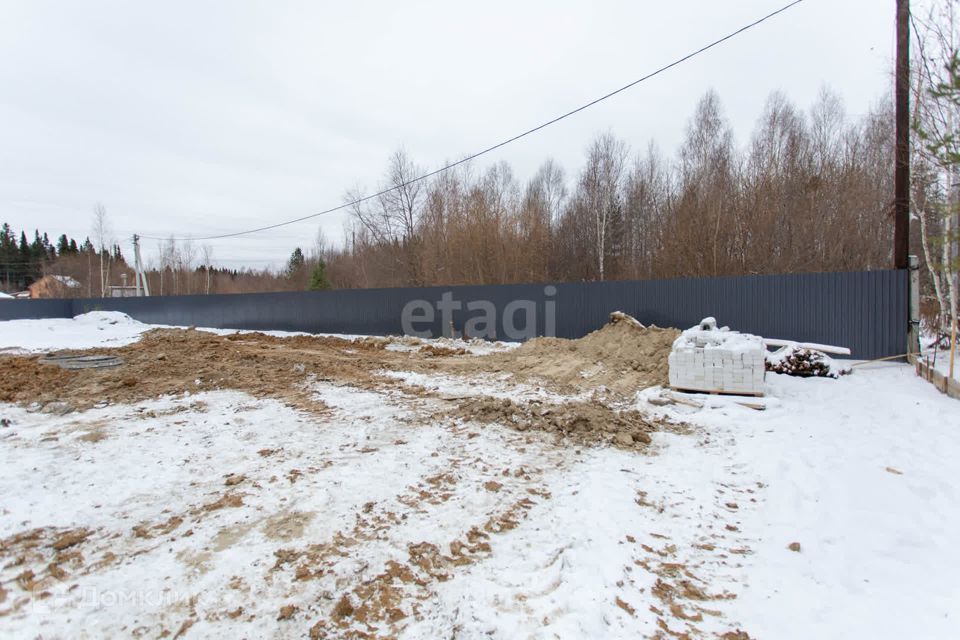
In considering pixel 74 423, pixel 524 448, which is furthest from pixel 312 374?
pixel 524 448

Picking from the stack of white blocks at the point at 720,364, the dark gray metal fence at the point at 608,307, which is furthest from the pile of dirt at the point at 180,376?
the stack of white blocks at the point at 720,364

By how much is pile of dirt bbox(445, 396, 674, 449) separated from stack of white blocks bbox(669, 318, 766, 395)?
1506mm

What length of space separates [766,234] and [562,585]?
1745 centimetres

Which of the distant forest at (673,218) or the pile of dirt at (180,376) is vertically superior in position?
the distant forest at (673,218)

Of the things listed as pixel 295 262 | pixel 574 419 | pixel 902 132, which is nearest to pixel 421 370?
pixel 574 419

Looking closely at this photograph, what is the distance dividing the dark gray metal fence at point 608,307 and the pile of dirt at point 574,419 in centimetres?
605

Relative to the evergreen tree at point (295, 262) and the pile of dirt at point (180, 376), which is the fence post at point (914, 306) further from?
the evergreen tree at point (295, 262)

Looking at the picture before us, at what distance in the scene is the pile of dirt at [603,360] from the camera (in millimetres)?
8617

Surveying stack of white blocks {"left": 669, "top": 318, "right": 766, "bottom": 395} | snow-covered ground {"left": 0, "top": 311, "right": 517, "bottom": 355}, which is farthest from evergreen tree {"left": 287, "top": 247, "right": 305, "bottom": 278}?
stack of white blocks {"left": 669, "top": 318, "right": 766, "bottom": 395}

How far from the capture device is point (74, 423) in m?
6.11

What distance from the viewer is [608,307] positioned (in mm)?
13203

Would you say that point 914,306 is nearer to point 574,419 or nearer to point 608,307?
point 608,307

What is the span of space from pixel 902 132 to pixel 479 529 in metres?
10.8

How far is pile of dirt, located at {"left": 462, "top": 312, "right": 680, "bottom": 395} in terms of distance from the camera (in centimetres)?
862
